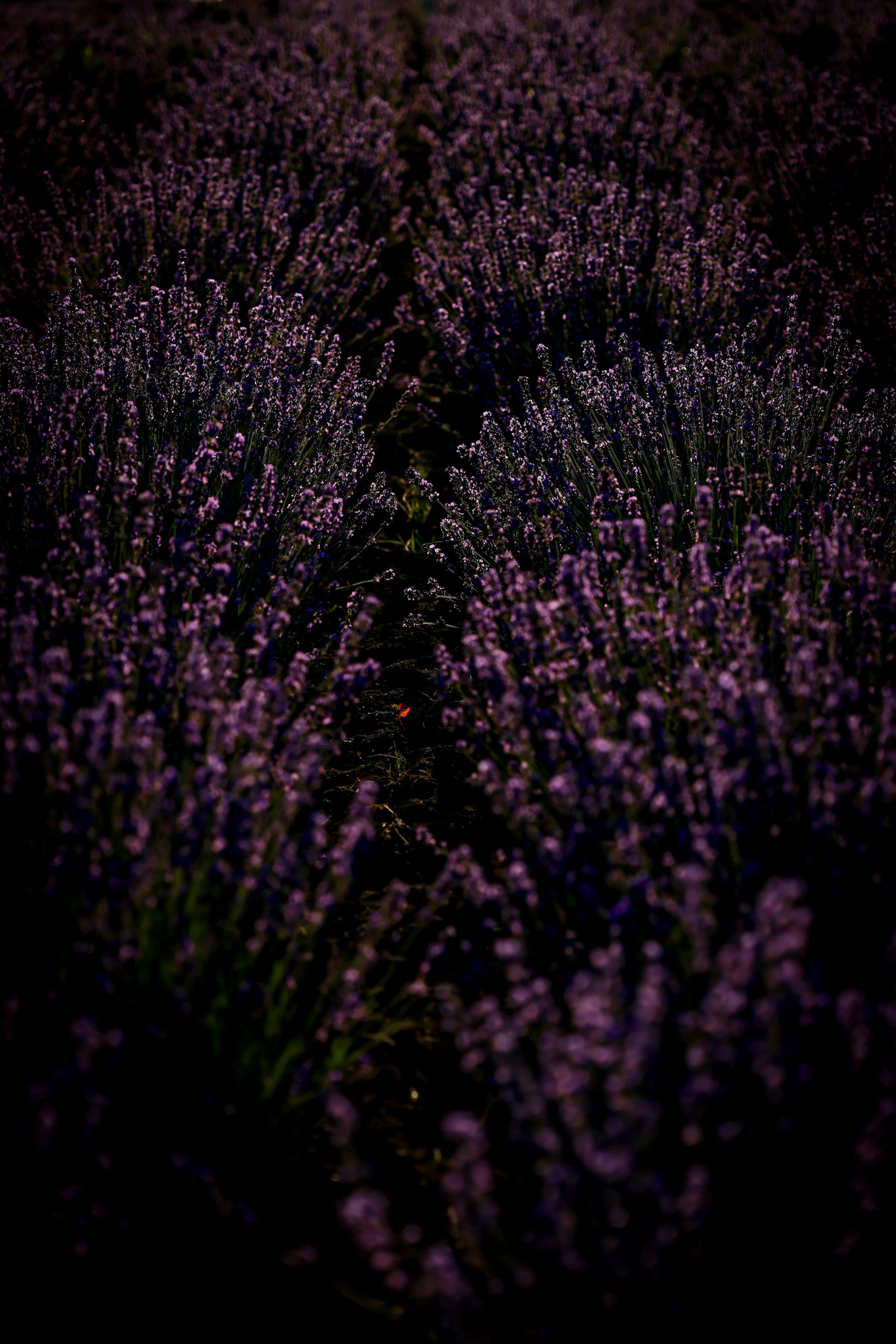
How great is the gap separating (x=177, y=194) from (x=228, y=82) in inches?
127

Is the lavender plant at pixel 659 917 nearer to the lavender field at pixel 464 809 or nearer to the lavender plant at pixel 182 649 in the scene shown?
the lavender field at pixel 464 809

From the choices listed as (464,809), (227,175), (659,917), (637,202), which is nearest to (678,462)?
(464,809)

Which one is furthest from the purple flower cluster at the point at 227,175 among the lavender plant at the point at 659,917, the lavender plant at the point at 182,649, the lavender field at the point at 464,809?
the lavender plant at the point at 659,917

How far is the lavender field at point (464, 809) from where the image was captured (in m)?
1.18

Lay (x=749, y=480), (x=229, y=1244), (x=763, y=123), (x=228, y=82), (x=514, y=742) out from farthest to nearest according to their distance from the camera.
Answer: (x=228, y=82) < (x=763, y=123) < (x=749, y=480) < (x=514, y=742) < (x=229, y=1244)

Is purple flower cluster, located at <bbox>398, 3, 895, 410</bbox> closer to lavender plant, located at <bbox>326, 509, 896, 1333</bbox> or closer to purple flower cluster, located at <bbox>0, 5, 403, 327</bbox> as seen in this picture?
purple flower cluster, located at <bbox>0, 5, 403, 327</bbox>

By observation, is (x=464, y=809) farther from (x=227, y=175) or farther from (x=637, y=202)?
(x=227, y=175)

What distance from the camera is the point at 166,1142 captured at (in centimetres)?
133

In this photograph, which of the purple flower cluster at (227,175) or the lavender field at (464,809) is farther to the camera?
the purple flower cluster at (227,175)

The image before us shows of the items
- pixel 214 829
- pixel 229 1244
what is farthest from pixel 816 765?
pixel 229 1244

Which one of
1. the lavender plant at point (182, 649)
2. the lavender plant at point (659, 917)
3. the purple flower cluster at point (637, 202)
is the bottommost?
the lavender plant at point (182, 649)

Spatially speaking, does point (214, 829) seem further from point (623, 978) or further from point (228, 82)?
point (228, 82)

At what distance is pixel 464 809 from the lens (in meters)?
2.26

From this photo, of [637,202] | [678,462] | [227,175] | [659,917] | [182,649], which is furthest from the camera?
[227,175]
